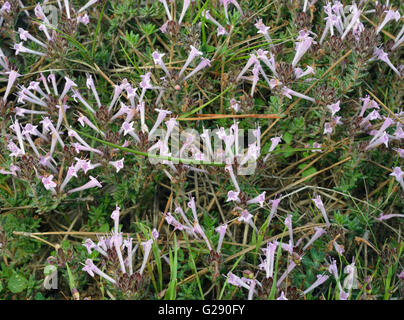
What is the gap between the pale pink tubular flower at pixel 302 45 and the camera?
3.38 m

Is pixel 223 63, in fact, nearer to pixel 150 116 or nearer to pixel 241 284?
pixel 150 116

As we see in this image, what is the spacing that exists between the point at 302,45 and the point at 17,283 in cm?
277

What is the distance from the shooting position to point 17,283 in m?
3.29

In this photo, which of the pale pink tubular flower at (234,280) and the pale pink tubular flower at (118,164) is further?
the pale pink tubular flower at (118,164)

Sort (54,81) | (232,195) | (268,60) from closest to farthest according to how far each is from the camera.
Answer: (232,195)
(268,60)
(54,81)

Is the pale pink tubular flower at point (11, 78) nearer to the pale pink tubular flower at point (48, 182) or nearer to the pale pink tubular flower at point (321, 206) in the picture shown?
the pale pink tubular flower at point (48, 182)

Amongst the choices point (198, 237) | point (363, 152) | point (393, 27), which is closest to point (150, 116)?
point (198, 237)

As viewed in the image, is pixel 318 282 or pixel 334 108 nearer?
pixel 318 282

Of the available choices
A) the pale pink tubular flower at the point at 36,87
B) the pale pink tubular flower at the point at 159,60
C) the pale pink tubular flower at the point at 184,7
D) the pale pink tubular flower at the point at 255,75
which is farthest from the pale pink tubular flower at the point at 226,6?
the pale pink tubular flower at the point at 36,87

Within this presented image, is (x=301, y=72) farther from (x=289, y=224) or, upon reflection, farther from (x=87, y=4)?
(x=87, y=4)

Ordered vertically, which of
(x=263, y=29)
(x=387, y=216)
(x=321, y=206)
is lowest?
(x=387, y=216)

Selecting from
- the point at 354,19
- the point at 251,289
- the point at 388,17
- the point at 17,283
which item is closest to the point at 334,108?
the point at 354,19

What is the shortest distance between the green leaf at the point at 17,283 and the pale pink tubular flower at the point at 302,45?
2588mm

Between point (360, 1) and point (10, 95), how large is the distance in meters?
3.10
